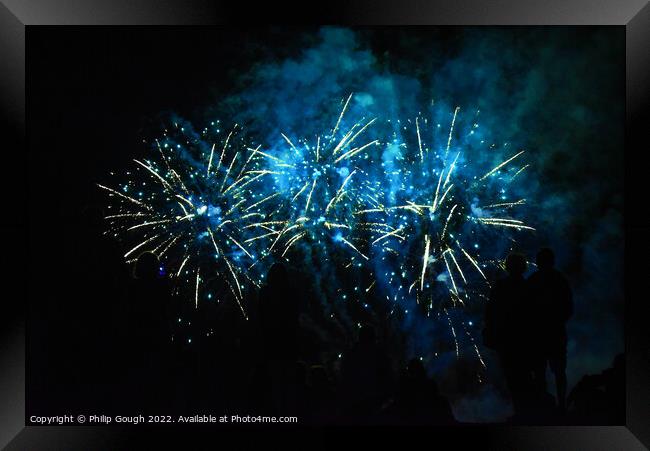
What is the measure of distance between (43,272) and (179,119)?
1.11 metres

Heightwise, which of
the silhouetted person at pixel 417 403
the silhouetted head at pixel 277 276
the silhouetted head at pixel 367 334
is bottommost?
the silhouetted person at pixel 417 403

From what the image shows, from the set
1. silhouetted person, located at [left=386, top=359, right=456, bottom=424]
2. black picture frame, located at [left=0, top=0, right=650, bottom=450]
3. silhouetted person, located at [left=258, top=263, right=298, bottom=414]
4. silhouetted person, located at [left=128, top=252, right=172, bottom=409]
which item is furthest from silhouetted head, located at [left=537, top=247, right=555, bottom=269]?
silhouetted person, located at [left=128, top=252, right=172, bottom=409]

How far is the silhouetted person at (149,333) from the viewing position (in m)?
2.80

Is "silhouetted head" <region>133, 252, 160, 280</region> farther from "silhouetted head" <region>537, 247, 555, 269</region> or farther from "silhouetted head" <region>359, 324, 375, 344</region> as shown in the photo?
"silhouetted head" <region>537, 247, 555, 269</region>

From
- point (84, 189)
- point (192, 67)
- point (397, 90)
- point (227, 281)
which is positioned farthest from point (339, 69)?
point (84, 189)

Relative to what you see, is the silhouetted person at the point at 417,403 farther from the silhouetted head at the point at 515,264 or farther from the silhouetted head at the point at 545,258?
the silhouetted head at the point at 545,258

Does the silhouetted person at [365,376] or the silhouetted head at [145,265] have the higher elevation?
the silhouetted head at [145,265]

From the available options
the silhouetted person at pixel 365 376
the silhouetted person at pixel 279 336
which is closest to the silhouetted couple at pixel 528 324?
the silhouetted person at pixel 365 376

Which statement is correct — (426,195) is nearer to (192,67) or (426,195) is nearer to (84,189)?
(192,67)

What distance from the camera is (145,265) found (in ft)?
9.16

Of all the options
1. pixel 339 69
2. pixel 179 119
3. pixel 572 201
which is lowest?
pixel 572 201

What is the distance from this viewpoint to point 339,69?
283cm

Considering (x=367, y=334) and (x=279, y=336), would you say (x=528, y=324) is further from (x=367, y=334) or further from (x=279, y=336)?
(x=279, y=336)
